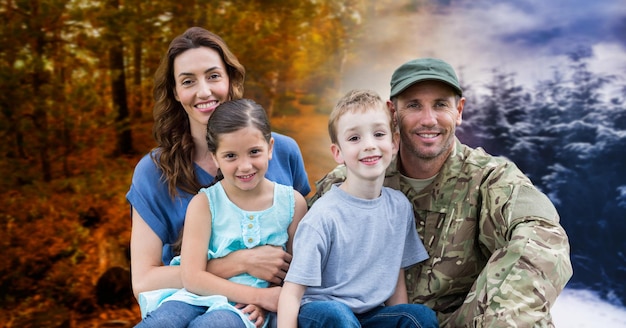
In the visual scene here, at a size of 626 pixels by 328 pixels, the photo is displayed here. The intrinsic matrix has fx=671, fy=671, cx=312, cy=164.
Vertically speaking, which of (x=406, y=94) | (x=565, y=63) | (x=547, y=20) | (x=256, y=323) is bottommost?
(x=256, y=323)

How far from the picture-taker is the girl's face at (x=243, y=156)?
2455 mm

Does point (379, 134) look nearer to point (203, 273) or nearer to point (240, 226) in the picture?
point (240, 226)

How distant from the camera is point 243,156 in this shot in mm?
2469

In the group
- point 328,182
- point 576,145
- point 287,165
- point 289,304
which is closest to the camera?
point 289,304

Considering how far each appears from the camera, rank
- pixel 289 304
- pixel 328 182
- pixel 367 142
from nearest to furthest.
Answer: pixel 289 304, pixel 367 142, pixel 328 182

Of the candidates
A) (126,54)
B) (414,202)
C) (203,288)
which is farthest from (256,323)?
(126,54)

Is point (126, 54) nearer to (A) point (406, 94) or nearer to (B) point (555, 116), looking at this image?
(B) point (555, 116)

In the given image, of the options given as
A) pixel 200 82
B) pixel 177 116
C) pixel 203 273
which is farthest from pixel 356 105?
pixel 177 116

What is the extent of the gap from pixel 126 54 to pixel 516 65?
411 centimetres

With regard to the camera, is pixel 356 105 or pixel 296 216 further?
pixel 296 216

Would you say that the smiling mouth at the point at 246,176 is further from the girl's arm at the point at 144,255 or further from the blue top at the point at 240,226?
the girl's arm at the point at 144,255

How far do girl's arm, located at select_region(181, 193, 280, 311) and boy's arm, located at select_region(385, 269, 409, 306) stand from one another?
1.46 feet

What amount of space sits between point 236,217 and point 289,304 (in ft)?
1.38

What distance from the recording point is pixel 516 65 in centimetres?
674
